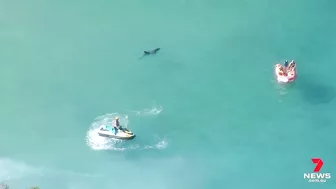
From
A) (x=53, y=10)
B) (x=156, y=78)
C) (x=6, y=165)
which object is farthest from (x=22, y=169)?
→ (x=53, y=10)

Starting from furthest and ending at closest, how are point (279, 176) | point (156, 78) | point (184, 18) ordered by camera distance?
point (184, 18), point (156, 78), point (279, 176)

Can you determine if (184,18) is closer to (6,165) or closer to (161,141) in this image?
(161,141)

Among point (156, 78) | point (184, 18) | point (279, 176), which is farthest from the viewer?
point (184, 18)

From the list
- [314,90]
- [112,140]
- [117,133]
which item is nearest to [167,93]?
[117,133]

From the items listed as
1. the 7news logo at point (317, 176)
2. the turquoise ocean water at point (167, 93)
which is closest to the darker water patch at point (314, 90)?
the turquoise ocean water at point (167, 93)

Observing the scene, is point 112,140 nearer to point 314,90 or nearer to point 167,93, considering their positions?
point 167,93

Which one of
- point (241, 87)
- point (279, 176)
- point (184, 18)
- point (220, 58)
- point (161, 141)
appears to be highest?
point (184, 18)

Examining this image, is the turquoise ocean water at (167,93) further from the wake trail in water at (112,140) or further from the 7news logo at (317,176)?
the 7news logo at (317,176)

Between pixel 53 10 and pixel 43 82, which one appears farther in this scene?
pixel 53 10
